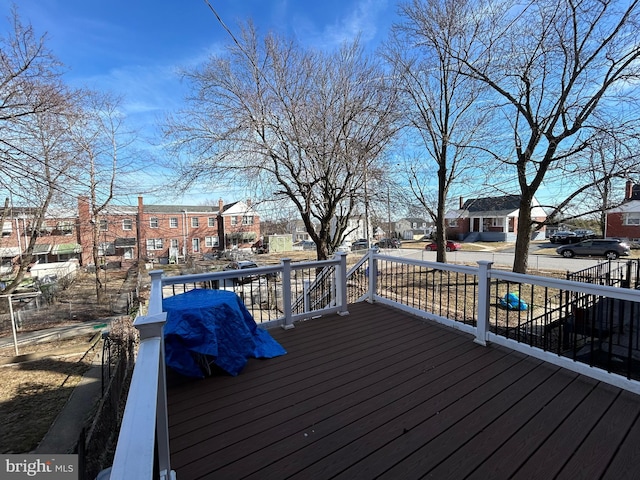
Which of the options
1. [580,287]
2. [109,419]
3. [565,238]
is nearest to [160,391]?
[580,287]

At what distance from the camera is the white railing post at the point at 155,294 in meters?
2.07

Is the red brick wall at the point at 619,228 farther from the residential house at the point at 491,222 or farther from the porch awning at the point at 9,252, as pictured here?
the porch awning at the point at 9,252

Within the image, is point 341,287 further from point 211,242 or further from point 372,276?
point 211,242

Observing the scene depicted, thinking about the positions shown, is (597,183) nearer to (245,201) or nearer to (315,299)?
(315,299)

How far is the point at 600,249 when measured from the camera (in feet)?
69.1

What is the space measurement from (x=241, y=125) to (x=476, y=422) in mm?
8180

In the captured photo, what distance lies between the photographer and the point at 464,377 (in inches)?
111

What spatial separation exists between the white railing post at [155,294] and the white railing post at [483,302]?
3238 millimetres

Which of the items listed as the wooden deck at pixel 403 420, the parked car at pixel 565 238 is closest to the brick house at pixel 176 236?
the wooden deck at pixel 403 420

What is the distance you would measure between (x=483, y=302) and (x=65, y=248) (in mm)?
36160

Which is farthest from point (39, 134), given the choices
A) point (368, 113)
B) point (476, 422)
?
point (476, 422)

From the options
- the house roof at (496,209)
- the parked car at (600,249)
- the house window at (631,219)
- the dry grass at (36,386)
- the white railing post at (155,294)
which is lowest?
the dry grass at (36,386)

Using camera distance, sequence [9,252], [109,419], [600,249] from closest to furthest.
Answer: [109,419] < [9,252] < [600,249]

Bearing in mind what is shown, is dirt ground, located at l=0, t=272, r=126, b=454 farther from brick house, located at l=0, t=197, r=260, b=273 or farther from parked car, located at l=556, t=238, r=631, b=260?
parked car, located at l=556, t=238, r=631, b=260
